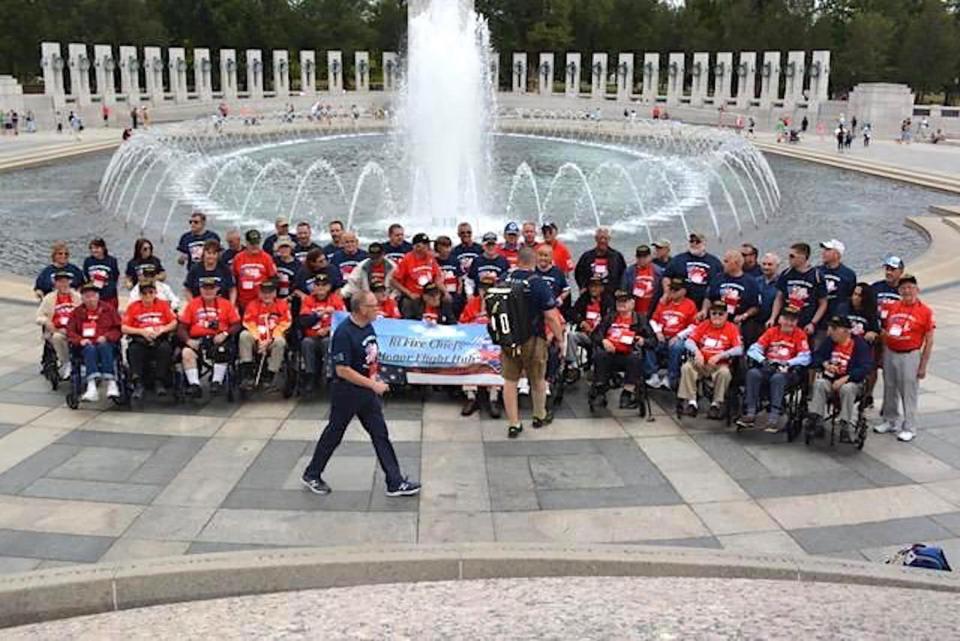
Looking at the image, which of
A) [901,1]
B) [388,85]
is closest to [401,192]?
[388,85]

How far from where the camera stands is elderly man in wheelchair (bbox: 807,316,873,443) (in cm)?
825

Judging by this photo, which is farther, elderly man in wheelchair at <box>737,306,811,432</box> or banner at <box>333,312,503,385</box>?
banner at <box>333,312,503,385</box>

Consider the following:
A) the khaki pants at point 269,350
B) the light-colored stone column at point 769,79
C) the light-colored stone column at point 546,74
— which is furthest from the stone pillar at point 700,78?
the khaki pants at point 269,350

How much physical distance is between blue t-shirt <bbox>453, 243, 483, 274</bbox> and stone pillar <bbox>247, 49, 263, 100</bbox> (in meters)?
63.2

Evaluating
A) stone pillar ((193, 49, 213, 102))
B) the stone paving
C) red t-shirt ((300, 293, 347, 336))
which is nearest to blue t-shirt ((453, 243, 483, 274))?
red t-shirt ((300, 293, 347, 336))

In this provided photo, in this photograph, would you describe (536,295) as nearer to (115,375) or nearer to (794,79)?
(115,375)

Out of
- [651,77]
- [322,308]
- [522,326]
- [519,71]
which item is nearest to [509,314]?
[522,326]

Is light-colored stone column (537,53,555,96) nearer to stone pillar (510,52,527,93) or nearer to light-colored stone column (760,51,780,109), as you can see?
stone pillar (510,52,527,93)

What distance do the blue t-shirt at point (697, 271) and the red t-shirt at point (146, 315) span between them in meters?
5.38

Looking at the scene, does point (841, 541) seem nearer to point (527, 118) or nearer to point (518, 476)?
point (518, 476)

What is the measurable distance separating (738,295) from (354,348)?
448cm

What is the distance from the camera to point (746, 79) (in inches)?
2606

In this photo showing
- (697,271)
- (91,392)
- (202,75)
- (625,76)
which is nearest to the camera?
(91,392)

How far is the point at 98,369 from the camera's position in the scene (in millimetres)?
9023
